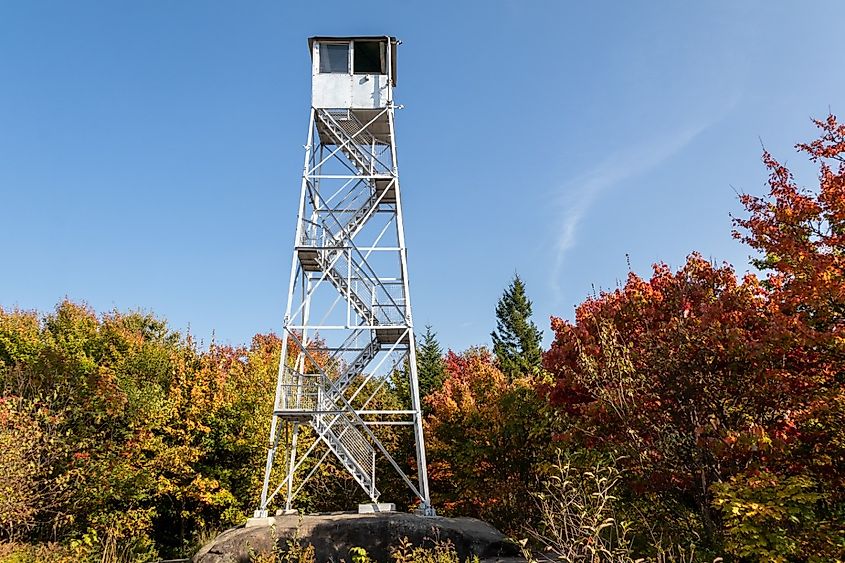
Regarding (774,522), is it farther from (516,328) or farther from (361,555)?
(516,328)

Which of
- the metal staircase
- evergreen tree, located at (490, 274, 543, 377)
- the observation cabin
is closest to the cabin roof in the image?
the observation cabin

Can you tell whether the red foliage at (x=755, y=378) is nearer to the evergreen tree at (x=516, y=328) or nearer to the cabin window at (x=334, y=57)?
the cabin window at (x=334, y=57)

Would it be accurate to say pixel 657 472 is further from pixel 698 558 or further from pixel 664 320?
pixel 664 320

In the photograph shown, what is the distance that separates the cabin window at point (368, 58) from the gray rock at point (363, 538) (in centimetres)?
1368

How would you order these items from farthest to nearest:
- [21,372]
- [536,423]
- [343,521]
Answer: [21,372] → [536,423] → [343,521]

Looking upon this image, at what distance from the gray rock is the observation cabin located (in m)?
12.0

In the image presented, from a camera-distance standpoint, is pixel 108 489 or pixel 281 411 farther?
pixel 108 489

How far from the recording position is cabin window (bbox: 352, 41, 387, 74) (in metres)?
18.7

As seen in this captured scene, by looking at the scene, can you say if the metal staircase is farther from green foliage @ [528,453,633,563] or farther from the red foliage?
green foliage @ [528,453,633,563]

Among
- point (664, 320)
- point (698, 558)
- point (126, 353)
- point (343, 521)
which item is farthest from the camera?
point (126, 353)

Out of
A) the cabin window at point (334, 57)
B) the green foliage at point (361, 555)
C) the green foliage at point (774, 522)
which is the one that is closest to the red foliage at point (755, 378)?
the green foliage at point (774, 522)

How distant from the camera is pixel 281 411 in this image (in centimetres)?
1512

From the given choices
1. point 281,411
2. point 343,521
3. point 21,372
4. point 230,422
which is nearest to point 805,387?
point 343,521

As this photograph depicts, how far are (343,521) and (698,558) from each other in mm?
7925
